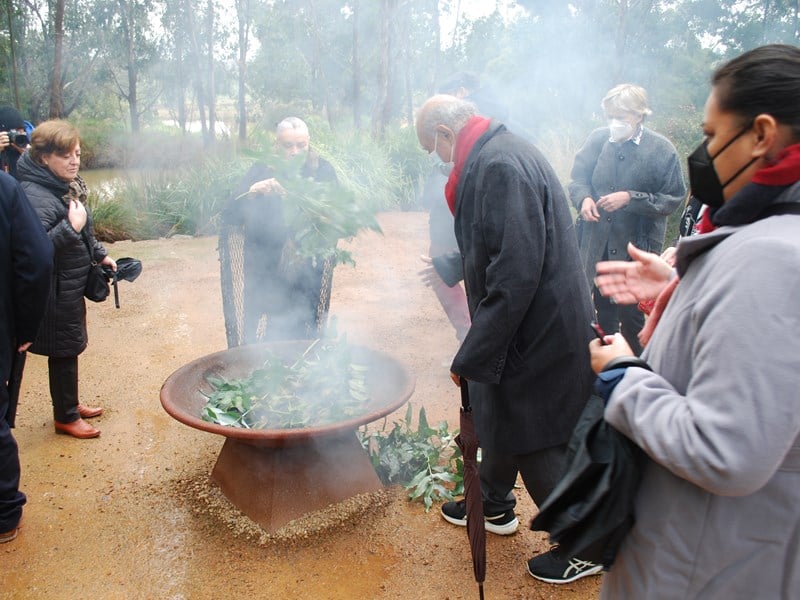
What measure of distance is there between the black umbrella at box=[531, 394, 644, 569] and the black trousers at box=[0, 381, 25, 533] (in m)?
2.53

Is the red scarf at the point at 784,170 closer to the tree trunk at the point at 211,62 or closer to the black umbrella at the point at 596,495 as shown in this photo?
the black umbrella at the point at 596,495

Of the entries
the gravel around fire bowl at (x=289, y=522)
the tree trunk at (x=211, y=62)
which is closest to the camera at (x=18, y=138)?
the gravel around fire bowl at (x=289, y=522)

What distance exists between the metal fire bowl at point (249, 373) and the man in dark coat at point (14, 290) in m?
0.69

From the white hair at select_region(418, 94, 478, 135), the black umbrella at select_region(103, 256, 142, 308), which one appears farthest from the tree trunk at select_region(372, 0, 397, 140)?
the white hair at select_region(418, 94, 478, 135)

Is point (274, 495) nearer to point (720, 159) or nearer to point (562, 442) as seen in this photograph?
point (562, 442)

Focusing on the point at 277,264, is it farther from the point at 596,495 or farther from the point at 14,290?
Answer: the point at 596,495

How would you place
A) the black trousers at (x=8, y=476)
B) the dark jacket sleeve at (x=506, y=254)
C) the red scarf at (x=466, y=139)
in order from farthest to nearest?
1. the black trousers at (x=8, y=476)
2. the red scarf at (x=466, y=139)
3. the dark jacket sleeve at (x=506, y=254)

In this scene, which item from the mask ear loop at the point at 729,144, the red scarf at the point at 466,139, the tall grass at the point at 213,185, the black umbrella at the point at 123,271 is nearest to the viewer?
the mask ear loop at the point at 729,144

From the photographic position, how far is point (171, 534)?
295cm

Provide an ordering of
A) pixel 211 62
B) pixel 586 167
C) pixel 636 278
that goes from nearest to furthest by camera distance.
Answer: pixel 636 278 < pixel 586 167 < pixel 211 62

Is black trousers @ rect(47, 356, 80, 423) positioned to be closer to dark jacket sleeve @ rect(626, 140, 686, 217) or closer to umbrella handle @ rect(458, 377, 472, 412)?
umbrella handle @ rect(458, 377, 472, 412)

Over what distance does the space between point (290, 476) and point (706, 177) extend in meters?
2.36

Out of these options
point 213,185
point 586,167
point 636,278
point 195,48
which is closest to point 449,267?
point 636,278

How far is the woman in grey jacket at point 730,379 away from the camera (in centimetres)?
102
